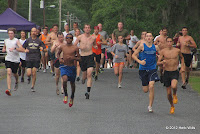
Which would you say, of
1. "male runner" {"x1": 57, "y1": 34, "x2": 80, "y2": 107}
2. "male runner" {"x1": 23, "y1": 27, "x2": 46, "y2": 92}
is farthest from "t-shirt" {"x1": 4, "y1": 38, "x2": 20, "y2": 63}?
"male runner" {"x1": 57, "y1": 34, "x2": 80, "y2": 107}

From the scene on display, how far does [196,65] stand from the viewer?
28.0m

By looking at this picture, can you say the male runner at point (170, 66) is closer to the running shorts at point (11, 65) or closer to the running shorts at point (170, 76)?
the running shorts at point (170, 76)

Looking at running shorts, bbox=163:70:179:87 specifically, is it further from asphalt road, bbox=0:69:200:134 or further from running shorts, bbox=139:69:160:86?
asphalt road, bbox=0:69:200:134

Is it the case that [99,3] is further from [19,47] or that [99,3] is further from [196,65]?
[19,47]

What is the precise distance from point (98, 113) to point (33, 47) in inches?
190

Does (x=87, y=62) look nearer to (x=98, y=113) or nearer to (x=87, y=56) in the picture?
(x=87, y=56)

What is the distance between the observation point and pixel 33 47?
52.4ft

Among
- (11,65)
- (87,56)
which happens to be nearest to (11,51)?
(11,65)

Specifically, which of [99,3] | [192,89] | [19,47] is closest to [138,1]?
[192,89]

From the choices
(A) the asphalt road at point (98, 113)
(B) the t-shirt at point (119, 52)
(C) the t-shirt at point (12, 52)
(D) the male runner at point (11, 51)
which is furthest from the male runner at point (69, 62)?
(B) the t-shirt at point (119, 52)

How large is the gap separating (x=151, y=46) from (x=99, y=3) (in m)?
40.1

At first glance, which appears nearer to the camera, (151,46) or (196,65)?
(151,46)

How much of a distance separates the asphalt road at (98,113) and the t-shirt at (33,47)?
1024mm

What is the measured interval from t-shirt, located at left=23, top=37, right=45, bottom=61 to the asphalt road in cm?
102
